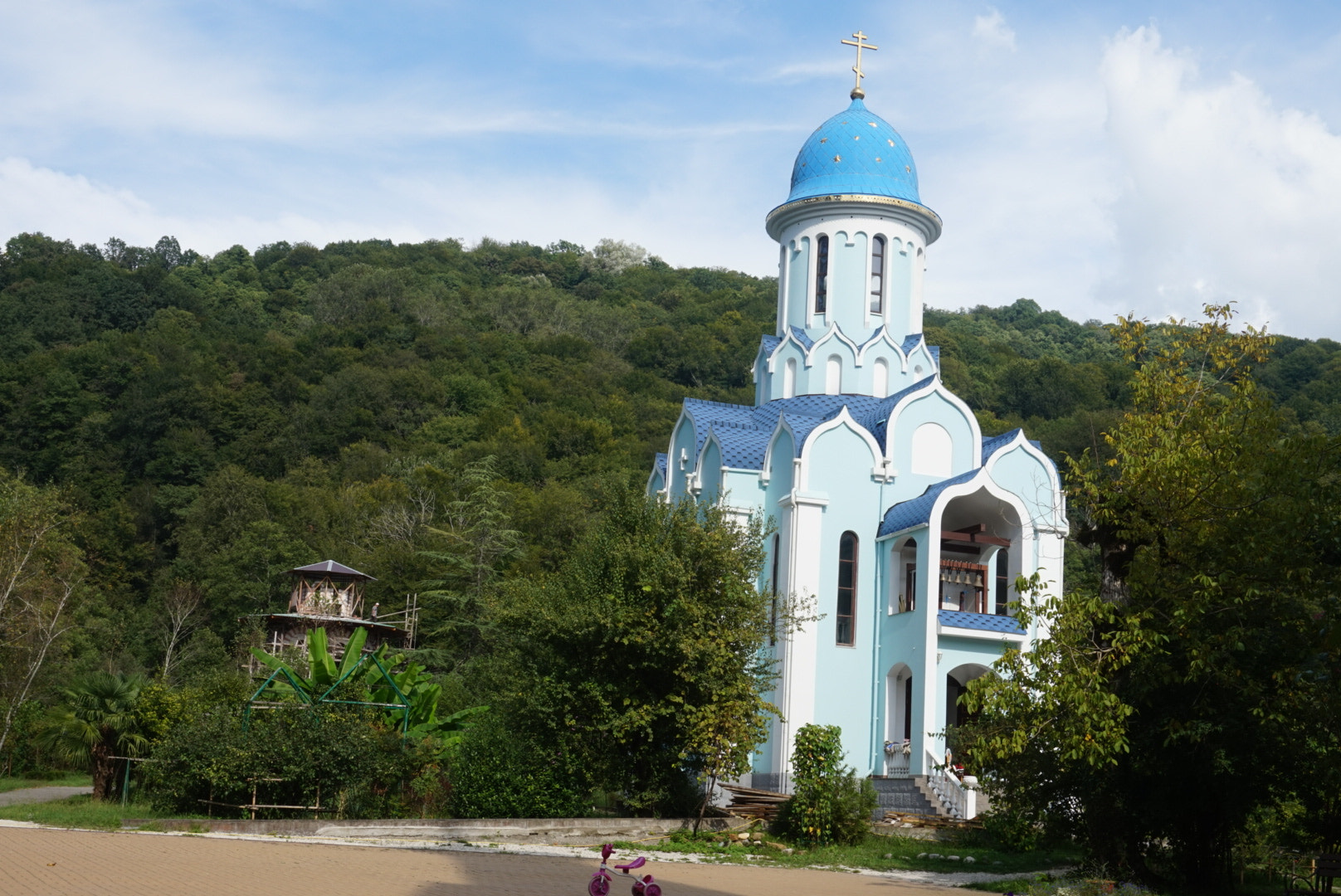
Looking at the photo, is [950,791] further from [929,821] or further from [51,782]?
[51,782]

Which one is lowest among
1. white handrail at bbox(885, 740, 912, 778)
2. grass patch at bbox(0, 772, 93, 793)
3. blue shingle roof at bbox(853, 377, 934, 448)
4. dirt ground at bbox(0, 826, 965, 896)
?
grass patch at bbox(0, 772, 93, 793)

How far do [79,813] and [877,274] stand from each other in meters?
19.8

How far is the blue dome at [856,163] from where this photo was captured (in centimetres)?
2977

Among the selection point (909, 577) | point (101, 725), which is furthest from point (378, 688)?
point (909, 577)

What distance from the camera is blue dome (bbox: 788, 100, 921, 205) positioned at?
29.8 metres

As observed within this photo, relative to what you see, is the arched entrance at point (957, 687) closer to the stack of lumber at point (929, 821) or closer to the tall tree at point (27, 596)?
the stack of lumber at point (929, 821)

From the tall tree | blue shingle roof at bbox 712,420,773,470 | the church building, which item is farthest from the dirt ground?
the tall tree

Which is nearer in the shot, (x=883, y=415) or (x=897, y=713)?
(x=897, y=713)

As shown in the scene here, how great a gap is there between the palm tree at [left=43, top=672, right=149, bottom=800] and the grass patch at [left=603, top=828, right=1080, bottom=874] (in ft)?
30.1

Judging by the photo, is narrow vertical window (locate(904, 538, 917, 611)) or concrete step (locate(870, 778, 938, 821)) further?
narrow vertical window (locate(904, 538, 917, 611))

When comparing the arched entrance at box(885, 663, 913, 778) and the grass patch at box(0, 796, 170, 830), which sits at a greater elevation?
the arched entrance at box(885, 663, 913, 778)

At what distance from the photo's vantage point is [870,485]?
25812mm

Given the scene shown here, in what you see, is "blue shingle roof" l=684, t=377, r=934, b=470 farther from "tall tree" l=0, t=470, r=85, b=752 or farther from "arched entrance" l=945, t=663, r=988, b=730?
"tall tree" l=0, t=470, r=85, b=752

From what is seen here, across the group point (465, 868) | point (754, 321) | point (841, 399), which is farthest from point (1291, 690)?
point (754, 321)
